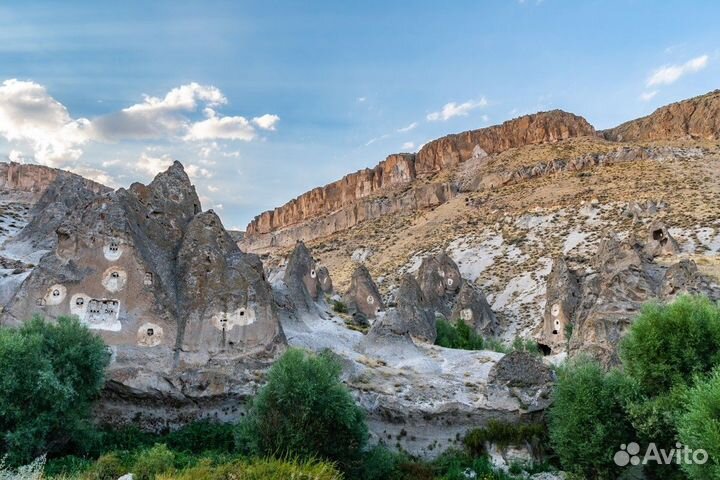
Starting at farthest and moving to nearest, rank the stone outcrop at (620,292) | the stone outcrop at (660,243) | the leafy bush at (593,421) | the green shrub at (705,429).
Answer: the stone outcrop at (660,243)
the stone outcrop at (620,292)
the leafy bush at (593,421)
the green shrub at (705,429)

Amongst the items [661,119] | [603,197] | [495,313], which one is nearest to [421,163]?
[661,119]

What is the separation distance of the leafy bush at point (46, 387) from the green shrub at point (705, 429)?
13.9 meters

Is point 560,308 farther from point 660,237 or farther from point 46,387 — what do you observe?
point 46,387

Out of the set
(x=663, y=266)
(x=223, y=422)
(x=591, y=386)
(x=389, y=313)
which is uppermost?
(x=663, y=266)

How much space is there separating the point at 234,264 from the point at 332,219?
88.0 m

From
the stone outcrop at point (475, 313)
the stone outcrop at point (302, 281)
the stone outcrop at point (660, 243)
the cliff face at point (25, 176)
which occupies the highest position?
the cliff face at point (25, 176)

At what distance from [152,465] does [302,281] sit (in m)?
19.4

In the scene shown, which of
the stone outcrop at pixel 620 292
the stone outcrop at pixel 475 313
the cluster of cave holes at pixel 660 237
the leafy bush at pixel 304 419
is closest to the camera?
the leafy bush at pixel 304 419

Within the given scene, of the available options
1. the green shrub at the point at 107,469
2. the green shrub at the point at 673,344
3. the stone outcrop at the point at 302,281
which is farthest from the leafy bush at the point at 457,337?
the green shrub at the point at 107,469

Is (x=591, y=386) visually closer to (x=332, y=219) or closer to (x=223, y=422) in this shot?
(x=223, y=422)

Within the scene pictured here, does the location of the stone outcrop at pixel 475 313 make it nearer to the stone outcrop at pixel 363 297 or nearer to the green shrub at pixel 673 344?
the stone outcrop at pixel 363 297

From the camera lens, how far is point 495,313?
44.4 metres

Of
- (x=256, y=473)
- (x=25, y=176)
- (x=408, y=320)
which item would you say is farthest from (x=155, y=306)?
(x=25, y=176)

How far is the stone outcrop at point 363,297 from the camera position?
123 ft
